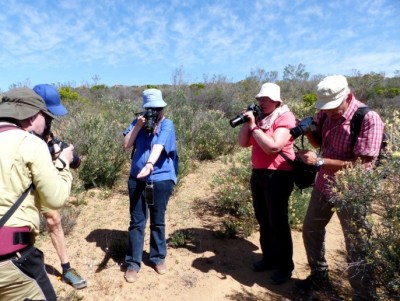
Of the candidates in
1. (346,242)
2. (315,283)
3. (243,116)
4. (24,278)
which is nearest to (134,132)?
(243,116)

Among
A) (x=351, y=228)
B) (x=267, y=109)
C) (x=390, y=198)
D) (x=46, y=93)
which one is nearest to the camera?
(x=390, y=198)

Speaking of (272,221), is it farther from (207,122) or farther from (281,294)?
(207,122)

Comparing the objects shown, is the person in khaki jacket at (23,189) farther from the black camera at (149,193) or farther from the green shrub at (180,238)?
the green shrub at (180,238)

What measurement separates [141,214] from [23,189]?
5.80 feet

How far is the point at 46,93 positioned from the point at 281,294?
2.77m

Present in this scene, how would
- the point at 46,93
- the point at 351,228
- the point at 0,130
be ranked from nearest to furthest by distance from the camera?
the point at 0,130, the point at 351,228, the point at 46,93

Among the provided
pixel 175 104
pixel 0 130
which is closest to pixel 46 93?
pixel 0 130

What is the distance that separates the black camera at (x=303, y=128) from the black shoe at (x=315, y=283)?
1.33 meters

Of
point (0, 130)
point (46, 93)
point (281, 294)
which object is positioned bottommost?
point (281, 294)

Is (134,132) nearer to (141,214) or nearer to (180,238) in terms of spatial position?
(141,214)

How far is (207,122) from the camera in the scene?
26.7 feet

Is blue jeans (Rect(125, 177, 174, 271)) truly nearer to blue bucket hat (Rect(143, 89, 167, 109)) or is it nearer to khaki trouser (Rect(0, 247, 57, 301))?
blue bucket hat (Rect(143, 89, 167, 109))

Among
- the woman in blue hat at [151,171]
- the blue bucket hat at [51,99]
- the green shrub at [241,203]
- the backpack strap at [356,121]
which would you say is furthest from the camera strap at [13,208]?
the green shrub at [241,203]

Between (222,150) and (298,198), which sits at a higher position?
(222,150)
